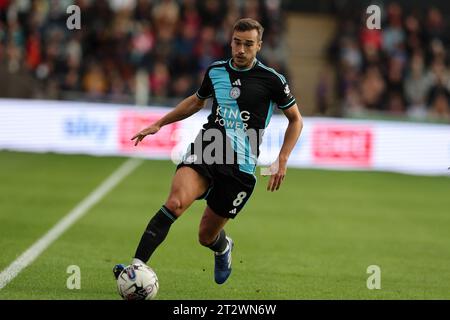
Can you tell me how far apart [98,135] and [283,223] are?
8508mm

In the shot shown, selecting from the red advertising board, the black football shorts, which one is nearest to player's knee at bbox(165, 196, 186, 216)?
the black football shorts

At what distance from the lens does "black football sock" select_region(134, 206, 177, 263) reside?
7828mm

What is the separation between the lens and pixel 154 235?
25.8 feet

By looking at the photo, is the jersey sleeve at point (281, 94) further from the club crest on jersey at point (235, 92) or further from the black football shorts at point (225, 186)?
the black football shorts at point (225, 186)

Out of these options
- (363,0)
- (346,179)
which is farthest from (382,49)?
(346,179)

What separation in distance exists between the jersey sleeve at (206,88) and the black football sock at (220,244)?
4.14 ft

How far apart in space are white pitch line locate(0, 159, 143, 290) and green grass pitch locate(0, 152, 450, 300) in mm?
102

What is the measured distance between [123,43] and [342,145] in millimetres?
6395

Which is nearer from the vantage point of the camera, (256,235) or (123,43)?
(256,235)

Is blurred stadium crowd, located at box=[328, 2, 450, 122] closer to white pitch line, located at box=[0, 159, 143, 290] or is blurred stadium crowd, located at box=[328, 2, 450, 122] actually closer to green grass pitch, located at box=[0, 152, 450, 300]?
green grass pitch, located at box=[0, 152, 450, 300]

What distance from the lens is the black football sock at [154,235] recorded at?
7.83 metres

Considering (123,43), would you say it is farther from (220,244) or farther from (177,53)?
(220,244)

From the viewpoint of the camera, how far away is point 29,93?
2302 centimetres

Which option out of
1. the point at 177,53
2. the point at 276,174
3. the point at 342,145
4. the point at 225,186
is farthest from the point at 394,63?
the point at 276,174
